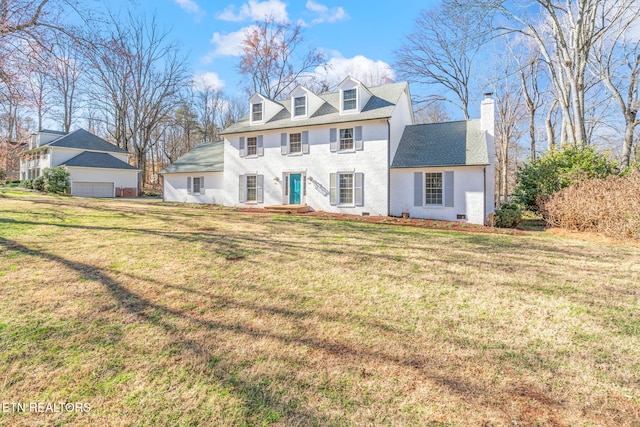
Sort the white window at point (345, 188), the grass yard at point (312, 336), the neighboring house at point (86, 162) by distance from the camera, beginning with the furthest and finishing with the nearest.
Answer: the neighboring house at point (86, 162), the white window at point (345, 188), the grass yard at point (312, 336)

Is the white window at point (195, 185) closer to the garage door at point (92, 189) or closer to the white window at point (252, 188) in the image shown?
the white window at point (252, 188)

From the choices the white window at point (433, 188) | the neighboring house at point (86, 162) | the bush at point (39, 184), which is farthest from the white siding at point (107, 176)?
the white window at point (433, 188)

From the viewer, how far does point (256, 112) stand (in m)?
17.8

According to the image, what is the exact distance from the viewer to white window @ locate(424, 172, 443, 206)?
1390 cm

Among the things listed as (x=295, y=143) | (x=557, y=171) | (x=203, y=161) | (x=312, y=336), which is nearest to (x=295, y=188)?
(x=295, y=143)

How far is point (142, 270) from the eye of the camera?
4992 mm

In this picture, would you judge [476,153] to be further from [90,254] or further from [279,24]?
[279,24]

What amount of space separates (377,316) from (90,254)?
5239 mm

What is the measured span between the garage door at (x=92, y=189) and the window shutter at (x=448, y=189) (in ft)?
91.6

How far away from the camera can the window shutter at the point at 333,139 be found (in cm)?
1524

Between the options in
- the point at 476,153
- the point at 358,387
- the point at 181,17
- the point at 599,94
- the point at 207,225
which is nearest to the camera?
the point at 358,387

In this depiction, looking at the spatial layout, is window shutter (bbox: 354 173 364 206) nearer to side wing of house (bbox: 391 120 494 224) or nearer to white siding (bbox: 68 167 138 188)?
side wing of house (bbox: 391 120 494 224)

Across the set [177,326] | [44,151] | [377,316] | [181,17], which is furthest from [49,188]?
[377,316]

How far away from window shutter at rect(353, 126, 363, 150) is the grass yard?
9296mm
